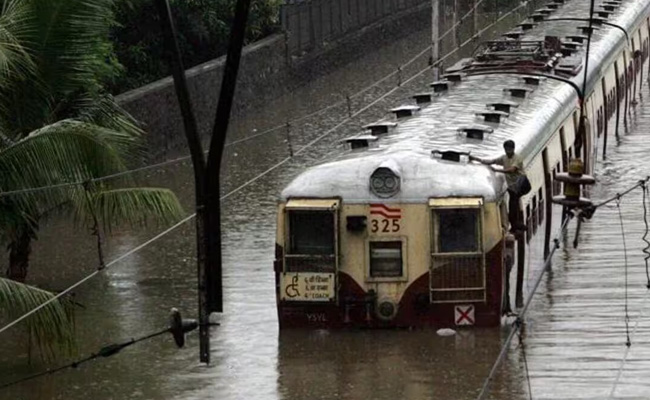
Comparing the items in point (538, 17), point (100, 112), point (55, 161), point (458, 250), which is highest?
point (55, 161)

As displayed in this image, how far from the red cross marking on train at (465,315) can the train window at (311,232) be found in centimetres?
147

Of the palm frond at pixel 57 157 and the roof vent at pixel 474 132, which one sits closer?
the palm frond at pixel 57 157

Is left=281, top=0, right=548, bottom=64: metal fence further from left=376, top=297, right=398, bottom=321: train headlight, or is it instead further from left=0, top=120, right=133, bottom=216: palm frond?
left=0, top=120, right=133, bottom=216: palm frond

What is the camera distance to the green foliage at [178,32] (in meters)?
39.3

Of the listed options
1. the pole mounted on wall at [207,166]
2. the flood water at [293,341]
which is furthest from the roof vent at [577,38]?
the pole mounted on wall at [207,166]

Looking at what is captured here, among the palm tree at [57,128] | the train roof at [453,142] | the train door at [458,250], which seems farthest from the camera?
the train roof at [453,142]

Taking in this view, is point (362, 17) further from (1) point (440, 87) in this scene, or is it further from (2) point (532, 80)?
(2) point (532, 80)

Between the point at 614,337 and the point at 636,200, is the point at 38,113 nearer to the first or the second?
the point at 614,337

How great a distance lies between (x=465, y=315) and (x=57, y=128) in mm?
4656

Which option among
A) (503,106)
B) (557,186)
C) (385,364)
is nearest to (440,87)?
(557,186)

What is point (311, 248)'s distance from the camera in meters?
20.2

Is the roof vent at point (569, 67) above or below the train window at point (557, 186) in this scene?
above

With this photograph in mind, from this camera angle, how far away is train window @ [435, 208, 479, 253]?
19.8 m

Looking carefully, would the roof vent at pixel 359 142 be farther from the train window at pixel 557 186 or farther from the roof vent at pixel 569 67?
the roof vent at pixel 569 67
